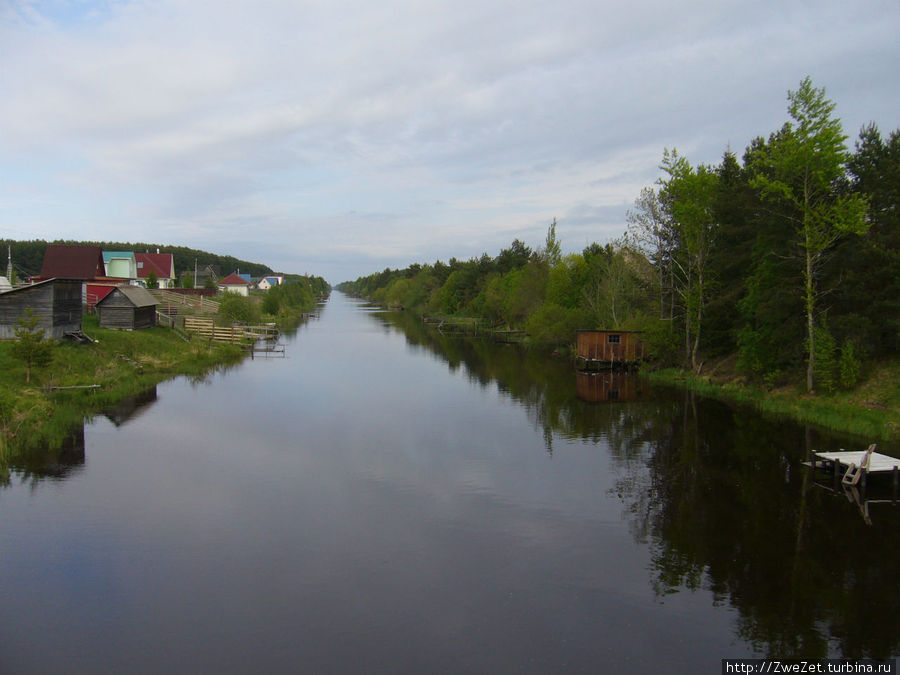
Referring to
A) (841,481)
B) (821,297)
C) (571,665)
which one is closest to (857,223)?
(821,297)

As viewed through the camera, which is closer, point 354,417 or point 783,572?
point 783,572

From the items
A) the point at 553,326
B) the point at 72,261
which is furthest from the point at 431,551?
the point at 72,261

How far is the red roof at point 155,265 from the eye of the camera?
3142 inches

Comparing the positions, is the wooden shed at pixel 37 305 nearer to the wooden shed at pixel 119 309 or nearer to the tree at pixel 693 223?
the wooden shed at pixel 119 309

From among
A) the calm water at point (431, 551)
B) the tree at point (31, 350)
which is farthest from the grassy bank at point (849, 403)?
the tree at point (31, 350)

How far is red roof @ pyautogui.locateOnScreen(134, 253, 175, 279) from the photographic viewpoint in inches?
3142

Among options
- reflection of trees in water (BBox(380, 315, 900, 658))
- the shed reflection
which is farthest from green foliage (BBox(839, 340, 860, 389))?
the shed reflection

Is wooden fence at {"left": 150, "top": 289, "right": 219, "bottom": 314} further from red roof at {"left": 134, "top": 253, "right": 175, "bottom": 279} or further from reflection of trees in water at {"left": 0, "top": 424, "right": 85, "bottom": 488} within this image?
reflection of trees in water at {"left": 0, "top": 424, "right": 85, "bottom": 488}

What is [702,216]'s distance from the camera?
33.6 m

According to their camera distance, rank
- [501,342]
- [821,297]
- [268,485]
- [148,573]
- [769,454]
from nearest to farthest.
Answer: [148,573] → [268,485] → [769,454] → [821,297] → [501,342]

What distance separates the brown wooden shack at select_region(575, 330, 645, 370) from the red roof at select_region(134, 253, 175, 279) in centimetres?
6228

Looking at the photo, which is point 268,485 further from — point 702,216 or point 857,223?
point 702,216

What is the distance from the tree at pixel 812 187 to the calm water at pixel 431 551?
7.55 metres

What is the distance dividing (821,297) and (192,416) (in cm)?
2692
